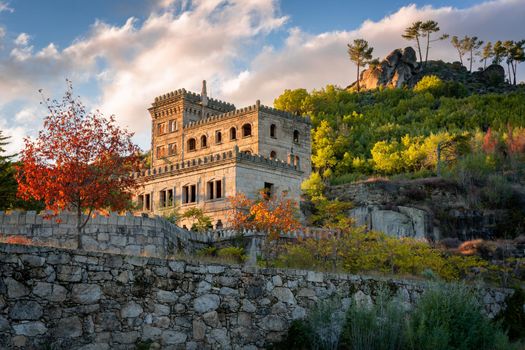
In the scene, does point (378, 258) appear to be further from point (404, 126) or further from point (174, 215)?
point (404, 126)

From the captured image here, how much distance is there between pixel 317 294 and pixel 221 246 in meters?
14.5

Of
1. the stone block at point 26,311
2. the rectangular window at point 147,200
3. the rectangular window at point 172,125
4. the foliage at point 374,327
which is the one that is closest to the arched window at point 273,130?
the rectangular window at point 172,125

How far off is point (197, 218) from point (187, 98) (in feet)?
70.9

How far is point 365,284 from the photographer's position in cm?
1661

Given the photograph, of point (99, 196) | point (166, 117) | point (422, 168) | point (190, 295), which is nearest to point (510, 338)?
point (190, 295)

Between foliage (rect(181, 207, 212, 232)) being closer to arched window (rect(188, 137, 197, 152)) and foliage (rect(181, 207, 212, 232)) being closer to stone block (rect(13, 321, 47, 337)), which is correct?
arched window (rect(188, 137, 197, 152))

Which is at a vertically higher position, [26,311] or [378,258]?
[378,258]

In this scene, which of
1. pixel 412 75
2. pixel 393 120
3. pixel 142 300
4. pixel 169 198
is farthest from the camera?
pixel 412 75

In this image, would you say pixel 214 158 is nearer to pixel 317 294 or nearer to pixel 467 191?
pixel 467 191

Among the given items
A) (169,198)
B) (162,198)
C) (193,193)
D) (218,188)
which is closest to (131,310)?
(218,188)

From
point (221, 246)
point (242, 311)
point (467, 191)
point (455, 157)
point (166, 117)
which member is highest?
Answer: point (166, 117)

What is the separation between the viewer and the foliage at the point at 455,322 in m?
14.7

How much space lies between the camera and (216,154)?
44.4 m

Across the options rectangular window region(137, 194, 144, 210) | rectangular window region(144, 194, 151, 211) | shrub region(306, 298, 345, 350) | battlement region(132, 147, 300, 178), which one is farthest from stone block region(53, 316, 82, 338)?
rectangular window region(144, 194, 151, 211)
